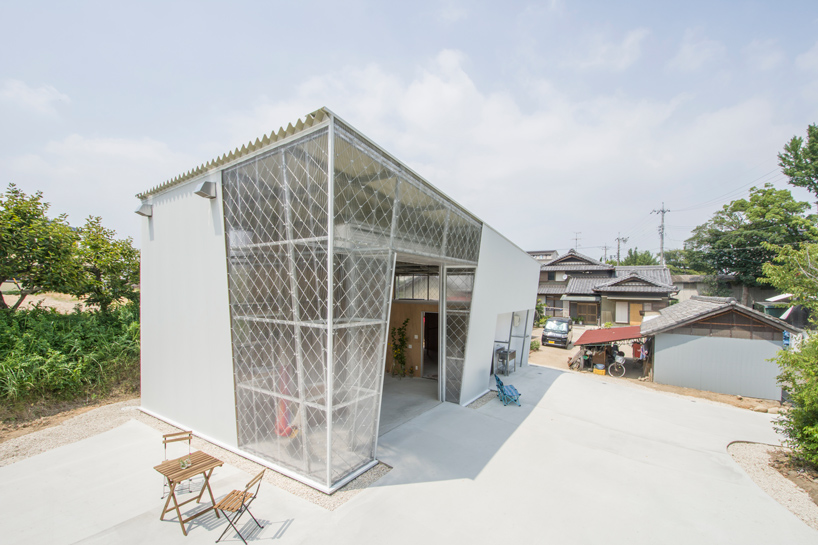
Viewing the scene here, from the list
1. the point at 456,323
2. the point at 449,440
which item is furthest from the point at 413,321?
the point at 449,440

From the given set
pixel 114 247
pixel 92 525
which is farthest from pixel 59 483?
pixel 114 247

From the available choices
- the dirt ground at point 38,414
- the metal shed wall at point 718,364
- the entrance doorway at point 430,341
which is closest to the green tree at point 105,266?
the dirt ground at point 38,414

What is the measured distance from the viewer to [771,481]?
4.96 meters

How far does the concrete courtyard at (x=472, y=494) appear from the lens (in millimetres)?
3598

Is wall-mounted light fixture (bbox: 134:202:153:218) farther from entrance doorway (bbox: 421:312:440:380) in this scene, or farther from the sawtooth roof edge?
entrance doorway (bbox: 421:312:440:380)

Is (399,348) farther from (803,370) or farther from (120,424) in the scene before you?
(803,370)

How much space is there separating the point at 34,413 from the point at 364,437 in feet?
24.7

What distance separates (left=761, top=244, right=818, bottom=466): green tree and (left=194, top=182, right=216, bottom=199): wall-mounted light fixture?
10022mm

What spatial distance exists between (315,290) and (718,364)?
39.6ft

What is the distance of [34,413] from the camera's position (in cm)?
675

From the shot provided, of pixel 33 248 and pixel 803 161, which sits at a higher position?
pixel 803 161

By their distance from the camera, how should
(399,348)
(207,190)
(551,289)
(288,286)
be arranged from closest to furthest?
(288,286)
(207,190)
(399,348)
(551,289)

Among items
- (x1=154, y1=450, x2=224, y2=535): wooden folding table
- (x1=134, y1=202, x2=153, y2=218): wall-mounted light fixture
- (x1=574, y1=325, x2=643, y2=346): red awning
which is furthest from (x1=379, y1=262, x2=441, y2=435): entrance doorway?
(x1=574, y1=325, x2=643, y2=346): red awning

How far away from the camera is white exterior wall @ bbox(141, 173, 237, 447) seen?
5.27 m
